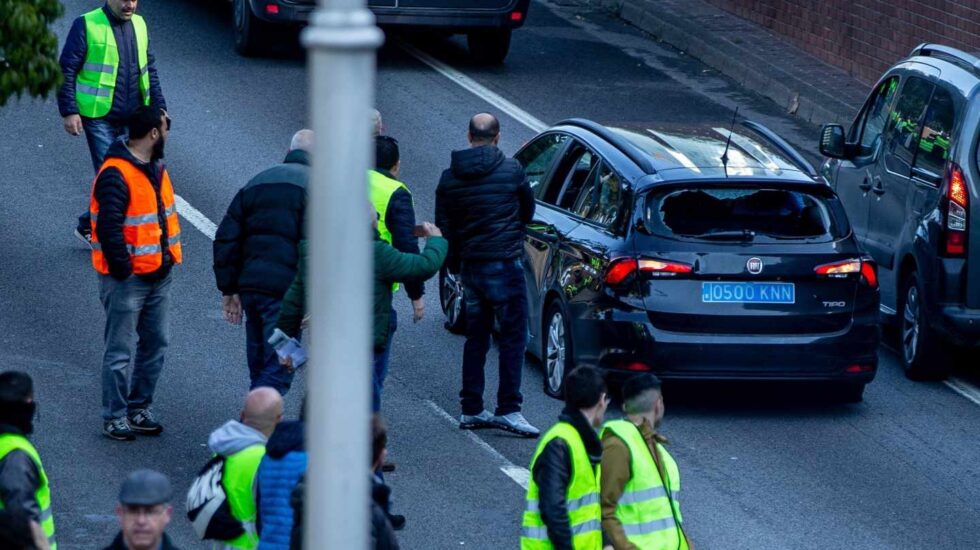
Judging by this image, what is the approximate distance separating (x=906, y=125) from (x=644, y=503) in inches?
236

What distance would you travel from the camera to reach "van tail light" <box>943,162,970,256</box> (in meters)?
11.3

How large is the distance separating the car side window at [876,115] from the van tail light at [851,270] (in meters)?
2.33

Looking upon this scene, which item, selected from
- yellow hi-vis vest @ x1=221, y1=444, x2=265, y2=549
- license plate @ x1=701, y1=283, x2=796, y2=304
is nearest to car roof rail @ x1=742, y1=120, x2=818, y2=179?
license plate @ x1=701, y1=283, x2=796, y2=304

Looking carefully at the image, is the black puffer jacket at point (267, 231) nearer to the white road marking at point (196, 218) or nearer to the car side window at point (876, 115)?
the white road marking at point (196, 218)

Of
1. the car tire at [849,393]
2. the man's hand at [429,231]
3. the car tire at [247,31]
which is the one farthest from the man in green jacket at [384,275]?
the car tire at [247,31]

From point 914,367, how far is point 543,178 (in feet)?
8.20

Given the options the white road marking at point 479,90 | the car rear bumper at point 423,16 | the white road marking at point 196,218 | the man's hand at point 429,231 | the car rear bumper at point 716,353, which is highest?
the man's hand at point 429,231

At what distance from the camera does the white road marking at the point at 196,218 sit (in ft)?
44.7

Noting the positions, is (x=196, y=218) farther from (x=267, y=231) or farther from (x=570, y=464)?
(x=570, y=464)

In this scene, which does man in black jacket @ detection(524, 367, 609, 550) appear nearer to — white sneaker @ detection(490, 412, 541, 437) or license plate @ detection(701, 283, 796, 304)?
white sneaker @ detection(490, 412, 541, 437)

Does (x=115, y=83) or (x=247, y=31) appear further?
(x=247, y=31)

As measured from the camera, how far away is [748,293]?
409 inches

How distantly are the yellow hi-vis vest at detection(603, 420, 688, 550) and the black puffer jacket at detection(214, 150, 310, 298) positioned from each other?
8.46ft

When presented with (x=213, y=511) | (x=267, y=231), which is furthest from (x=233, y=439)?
(x=267, y=231)
